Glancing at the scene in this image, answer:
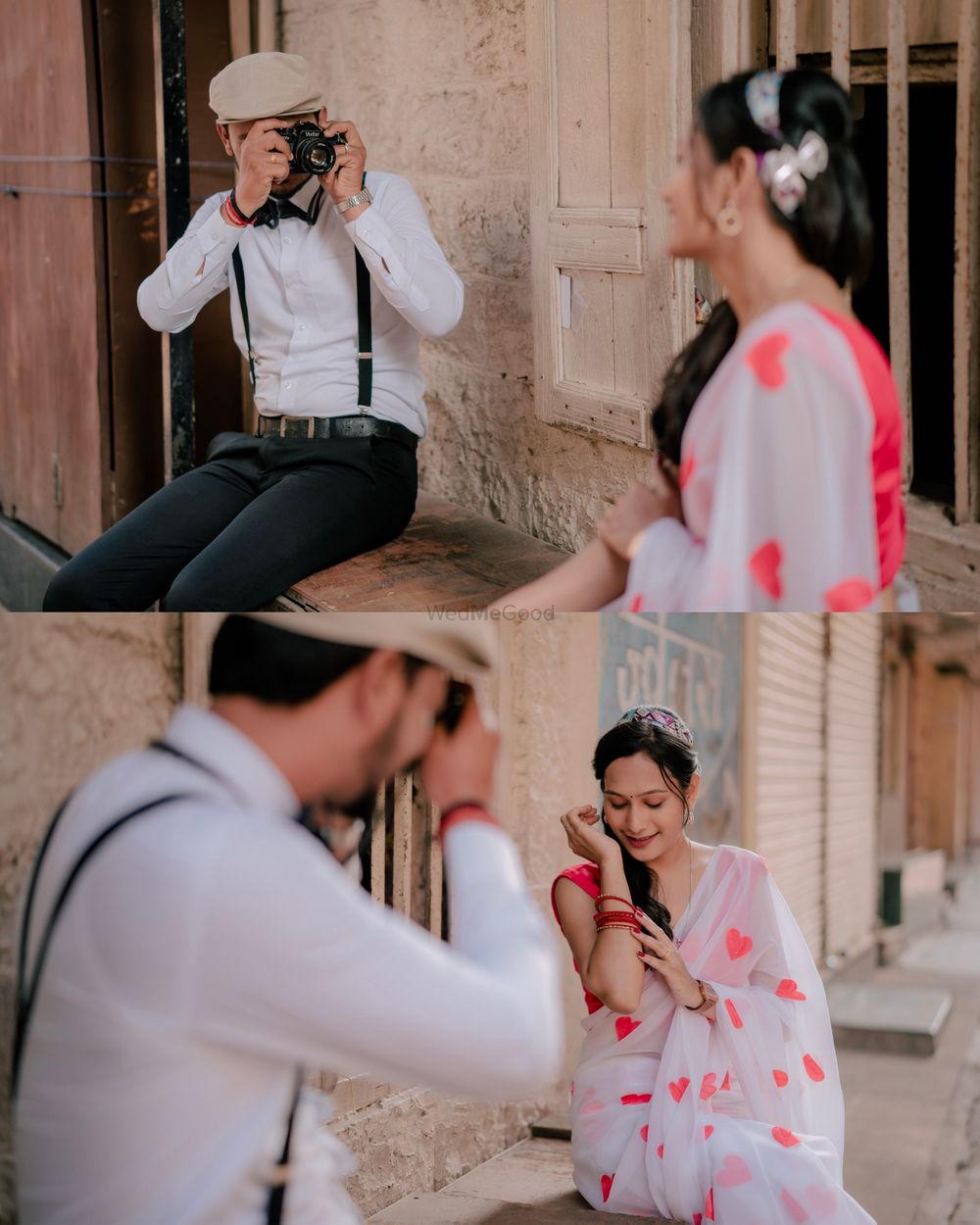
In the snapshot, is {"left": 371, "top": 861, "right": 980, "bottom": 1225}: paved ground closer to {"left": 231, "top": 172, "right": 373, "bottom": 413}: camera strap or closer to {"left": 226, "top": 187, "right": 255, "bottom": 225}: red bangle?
{"left": 231, "top": 172, "right": 373, "bottom": 413}: camera strap

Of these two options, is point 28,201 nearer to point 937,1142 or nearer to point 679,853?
point 679,853

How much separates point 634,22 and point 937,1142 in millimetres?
3974

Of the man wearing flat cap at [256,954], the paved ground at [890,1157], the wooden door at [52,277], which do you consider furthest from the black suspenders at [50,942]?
the wooden door at [52,277]

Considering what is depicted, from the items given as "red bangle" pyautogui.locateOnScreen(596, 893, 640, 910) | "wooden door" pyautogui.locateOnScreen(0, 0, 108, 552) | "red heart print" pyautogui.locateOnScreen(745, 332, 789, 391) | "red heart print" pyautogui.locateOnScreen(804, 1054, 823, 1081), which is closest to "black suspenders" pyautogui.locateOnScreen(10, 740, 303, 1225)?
"red heart print" pyautogui.locateOnScreen(745, 332, 789, 391)

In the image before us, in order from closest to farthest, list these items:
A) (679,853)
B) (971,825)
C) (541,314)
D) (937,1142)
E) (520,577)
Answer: (679,853) < (520,577) < (541,314) < (937,1142) < (971,825)

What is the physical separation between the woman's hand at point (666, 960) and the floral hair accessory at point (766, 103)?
4.52 feet

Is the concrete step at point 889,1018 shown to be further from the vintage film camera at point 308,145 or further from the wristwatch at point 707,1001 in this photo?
the vintage film camera at point 308,145

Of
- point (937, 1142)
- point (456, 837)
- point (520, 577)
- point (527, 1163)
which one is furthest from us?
point (937, 1142)

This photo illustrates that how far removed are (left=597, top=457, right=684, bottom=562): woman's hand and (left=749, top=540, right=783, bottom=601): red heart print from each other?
225 millimetres

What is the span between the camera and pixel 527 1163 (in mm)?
2889

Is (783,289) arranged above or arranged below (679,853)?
above

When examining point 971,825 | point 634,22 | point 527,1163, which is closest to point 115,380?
point 634,22

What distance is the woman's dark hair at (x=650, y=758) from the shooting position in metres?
2.39

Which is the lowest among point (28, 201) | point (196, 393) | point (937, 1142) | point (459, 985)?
point (937, 1142)
